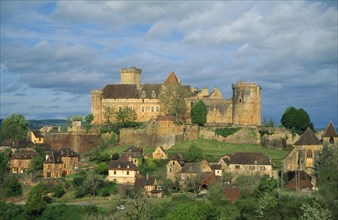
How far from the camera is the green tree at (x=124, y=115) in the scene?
7918 centimetres

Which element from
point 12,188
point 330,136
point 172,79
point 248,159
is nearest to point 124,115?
point 172,79

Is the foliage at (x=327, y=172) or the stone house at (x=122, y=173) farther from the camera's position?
the stone house at (x=122, y=173)

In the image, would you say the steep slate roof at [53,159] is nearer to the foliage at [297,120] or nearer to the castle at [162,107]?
the castle at [162,107]

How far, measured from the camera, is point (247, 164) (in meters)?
63.8

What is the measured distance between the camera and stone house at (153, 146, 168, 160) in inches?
2741

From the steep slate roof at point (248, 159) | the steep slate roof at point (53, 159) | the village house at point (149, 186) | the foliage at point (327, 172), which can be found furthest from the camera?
the steep slate roof at point (53, 159)

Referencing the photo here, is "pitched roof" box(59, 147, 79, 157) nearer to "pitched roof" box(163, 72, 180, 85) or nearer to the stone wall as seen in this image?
the stone wall

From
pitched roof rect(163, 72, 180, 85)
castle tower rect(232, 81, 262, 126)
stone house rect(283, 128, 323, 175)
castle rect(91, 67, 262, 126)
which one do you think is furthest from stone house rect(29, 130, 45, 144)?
stone house rect(283, 128, 323, 175)

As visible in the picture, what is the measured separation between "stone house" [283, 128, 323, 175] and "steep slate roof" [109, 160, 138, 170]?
51.6 feet

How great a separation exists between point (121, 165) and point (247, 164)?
13.1 metres

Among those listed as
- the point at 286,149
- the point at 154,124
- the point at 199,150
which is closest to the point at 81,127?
the point at 154,124

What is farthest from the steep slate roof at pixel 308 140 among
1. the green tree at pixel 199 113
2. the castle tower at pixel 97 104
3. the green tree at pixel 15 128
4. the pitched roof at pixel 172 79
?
the green tree at pixel 15 128

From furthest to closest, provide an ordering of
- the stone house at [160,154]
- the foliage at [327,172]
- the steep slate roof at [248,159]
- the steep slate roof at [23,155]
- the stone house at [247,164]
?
the steep slate roof at [23,155] → the stone house at [160,154] → the steep slate roof at [248,159] → the stone house at [247,164] → the foliage at [327,172]

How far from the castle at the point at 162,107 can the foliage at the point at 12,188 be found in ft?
60.2
